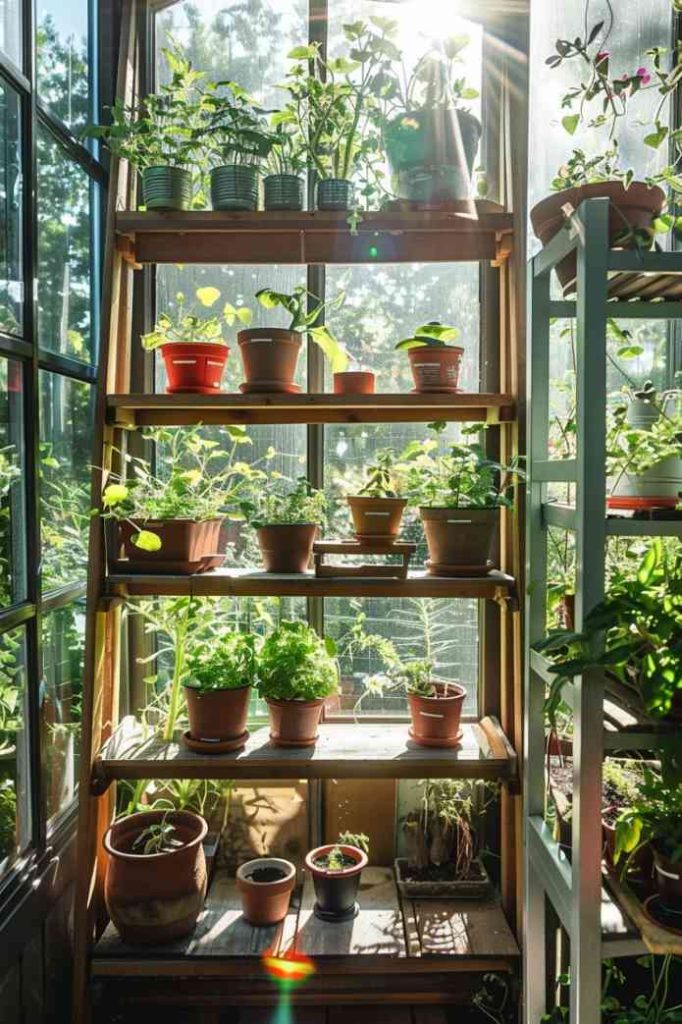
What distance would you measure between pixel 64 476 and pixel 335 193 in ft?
3.52

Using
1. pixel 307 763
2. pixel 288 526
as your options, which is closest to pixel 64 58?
pixel 288 526

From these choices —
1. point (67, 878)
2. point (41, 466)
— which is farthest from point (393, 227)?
point (67, 878)

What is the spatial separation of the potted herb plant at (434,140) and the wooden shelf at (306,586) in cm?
99

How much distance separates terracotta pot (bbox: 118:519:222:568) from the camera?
2047mm

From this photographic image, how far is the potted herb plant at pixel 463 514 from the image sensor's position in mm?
2051

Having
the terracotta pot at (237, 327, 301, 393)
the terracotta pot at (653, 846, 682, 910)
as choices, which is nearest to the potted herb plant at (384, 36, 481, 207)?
the terracotta pot at (237, 327, 301, 393)

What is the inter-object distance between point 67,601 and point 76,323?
0.80 metres

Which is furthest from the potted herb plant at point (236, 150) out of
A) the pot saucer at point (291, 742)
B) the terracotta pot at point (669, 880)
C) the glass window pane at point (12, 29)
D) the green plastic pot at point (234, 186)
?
the terracotta pot at point (669, 880)

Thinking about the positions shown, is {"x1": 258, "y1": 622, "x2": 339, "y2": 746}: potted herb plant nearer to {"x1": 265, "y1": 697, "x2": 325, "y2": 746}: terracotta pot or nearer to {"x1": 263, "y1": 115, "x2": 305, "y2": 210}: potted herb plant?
{"x1": 265, "y1": 697, "x2": 325, "y2": 746}: terracotta pot

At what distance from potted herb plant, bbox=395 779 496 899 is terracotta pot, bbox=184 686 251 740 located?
2.21ft

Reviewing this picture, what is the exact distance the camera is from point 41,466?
6.54ft

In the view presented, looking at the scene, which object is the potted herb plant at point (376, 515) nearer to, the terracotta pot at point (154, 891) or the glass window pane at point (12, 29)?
the terracotta pot at point (154, 891)

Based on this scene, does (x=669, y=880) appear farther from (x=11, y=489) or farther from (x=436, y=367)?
(x=11, y=489)

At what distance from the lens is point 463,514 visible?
2.05 meters
